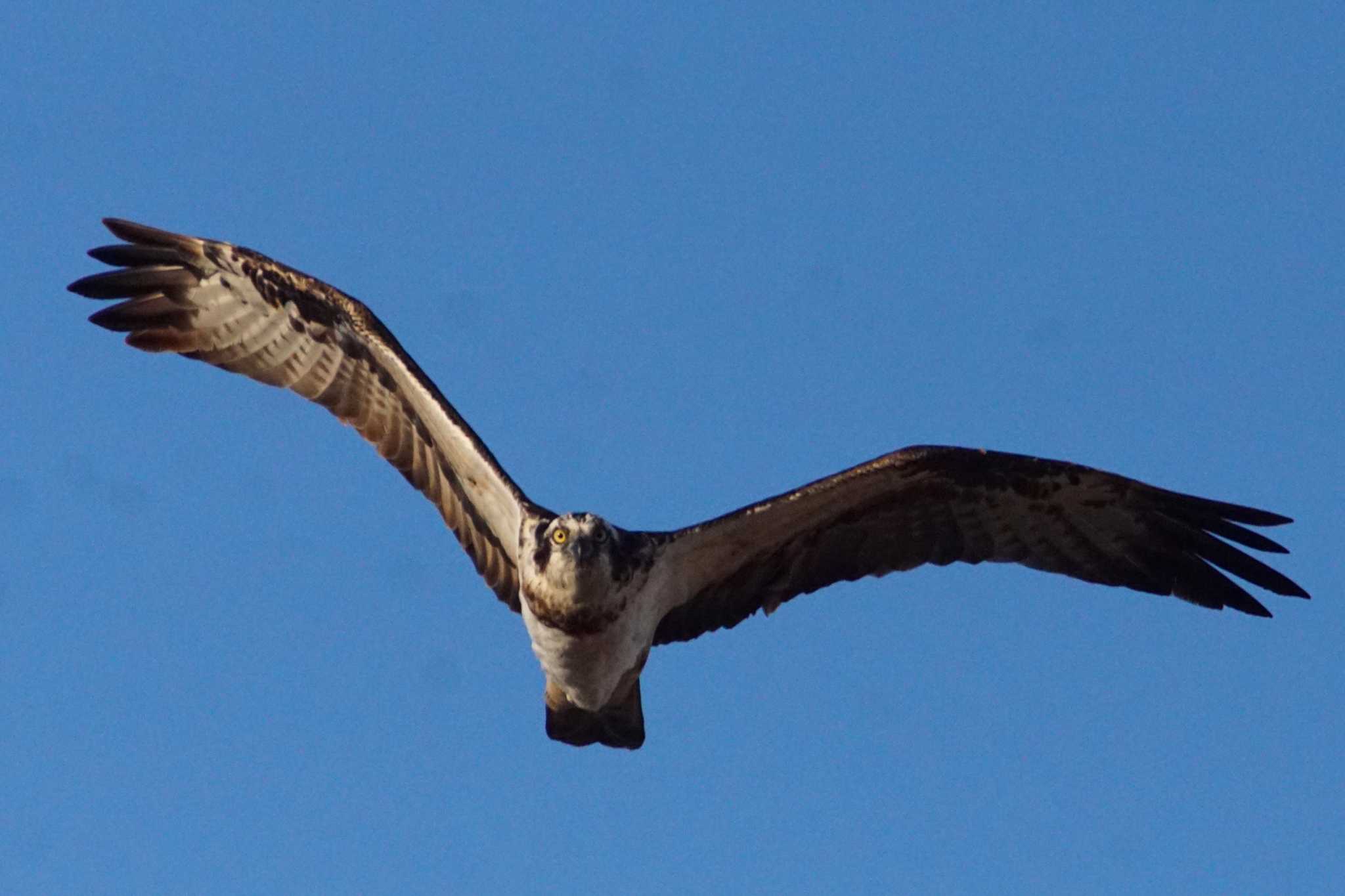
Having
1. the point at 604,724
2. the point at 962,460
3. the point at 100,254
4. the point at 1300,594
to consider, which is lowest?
the point at 604,724

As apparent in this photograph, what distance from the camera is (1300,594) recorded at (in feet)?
32.7

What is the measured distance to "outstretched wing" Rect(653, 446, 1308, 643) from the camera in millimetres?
9930

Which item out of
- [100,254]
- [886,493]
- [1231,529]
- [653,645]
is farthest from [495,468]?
[1231,529]

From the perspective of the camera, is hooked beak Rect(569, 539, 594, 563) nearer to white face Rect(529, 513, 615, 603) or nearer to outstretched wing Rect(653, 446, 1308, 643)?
white face Rect(529, 513, 615, 603)

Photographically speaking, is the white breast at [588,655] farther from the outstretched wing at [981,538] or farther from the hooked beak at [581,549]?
the outstretched wing at [981,538]

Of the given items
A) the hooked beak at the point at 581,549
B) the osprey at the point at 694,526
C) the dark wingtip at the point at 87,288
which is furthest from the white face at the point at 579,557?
the dark wingtip at the point at 87,288

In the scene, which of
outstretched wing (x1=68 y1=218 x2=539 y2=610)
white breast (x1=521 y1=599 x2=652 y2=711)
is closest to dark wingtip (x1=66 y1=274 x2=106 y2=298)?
outstretched wing (x1=68 y1=218 x2=539 y2=610)

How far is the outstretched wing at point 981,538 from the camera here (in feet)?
32.6

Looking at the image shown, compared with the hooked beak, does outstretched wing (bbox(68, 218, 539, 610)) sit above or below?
above

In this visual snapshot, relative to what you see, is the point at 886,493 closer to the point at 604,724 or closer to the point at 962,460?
the point at 962,460

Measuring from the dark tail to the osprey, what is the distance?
0.01 metres

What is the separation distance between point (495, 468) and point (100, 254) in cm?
326

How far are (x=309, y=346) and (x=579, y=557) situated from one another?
2.83 m

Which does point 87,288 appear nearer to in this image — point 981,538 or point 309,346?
point 309,346
